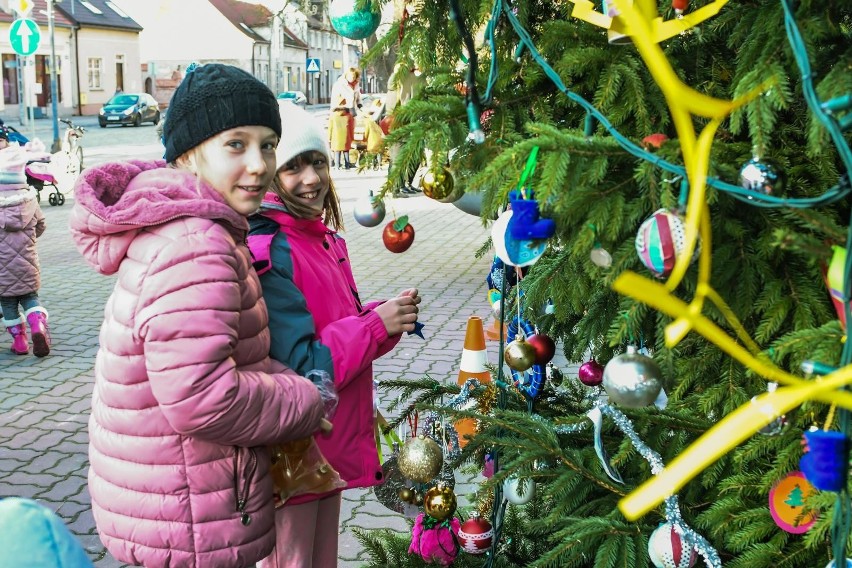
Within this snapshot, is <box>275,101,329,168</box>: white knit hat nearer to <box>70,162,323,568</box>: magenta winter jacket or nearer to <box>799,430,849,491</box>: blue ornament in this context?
<box>70,162,323,568</box>: magenta winter jacket

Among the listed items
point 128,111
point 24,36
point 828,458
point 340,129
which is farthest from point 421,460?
point 128,111

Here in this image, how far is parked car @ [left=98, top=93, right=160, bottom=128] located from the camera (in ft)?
112

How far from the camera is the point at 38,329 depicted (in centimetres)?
685

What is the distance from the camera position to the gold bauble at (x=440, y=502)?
270 centimetres

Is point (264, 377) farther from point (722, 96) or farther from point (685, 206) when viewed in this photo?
point (722, 96)

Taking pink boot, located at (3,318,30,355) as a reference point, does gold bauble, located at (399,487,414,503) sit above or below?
above

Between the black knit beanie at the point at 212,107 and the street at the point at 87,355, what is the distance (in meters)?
0.69

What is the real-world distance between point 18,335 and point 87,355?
0.51 meters

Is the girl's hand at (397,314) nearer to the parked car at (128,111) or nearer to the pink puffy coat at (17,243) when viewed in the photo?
the pink puffy coat at (17,243)

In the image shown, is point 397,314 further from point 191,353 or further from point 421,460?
point 191,353

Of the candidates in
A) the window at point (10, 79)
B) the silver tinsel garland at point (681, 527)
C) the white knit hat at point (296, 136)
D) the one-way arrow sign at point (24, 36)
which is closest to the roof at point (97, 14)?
the window at point (10, 79)

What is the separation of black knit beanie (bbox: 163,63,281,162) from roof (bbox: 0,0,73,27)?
130 feet

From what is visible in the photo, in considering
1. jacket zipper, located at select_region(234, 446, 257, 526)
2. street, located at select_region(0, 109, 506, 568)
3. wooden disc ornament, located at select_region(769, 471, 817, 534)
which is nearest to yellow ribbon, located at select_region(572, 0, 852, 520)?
wooden disc ornament, located at select_region(769, 471, 817, 534)

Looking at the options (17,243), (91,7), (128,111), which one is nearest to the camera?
(17,243)
